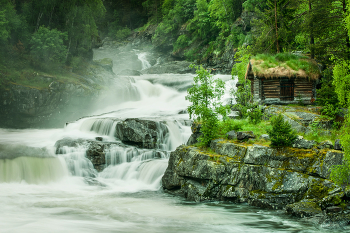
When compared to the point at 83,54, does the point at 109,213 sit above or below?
below

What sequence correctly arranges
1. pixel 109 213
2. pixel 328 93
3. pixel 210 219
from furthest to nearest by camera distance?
1. pixel 328 93
2. pixel 109 213
3. pixel 210 219

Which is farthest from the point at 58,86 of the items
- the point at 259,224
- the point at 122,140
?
the point at 259,224

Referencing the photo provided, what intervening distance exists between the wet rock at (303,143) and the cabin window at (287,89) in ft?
29.3

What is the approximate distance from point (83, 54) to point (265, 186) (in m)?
33.4

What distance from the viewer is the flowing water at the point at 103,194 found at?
1103 cm

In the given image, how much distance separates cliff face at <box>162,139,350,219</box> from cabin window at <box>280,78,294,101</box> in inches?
345

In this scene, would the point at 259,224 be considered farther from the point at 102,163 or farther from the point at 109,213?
the point at 102,163

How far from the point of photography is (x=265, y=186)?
42.5 feet

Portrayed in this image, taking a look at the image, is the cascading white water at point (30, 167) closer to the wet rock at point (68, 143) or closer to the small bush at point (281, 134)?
the wet rock at point (68, 143)

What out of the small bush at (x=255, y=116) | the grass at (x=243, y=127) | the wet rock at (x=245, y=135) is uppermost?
the small bush at (x=255, y=116)

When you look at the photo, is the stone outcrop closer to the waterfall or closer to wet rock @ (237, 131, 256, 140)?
wet rock @ (237, 131, 256, 140)

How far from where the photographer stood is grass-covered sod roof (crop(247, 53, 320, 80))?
66.5 feet

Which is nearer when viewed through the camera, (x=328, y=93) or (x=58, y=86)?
(x=328, y=93)

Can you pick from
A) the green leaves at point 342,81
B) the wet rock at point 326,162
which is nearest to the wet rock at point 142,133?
the wet rock at point 326,162
